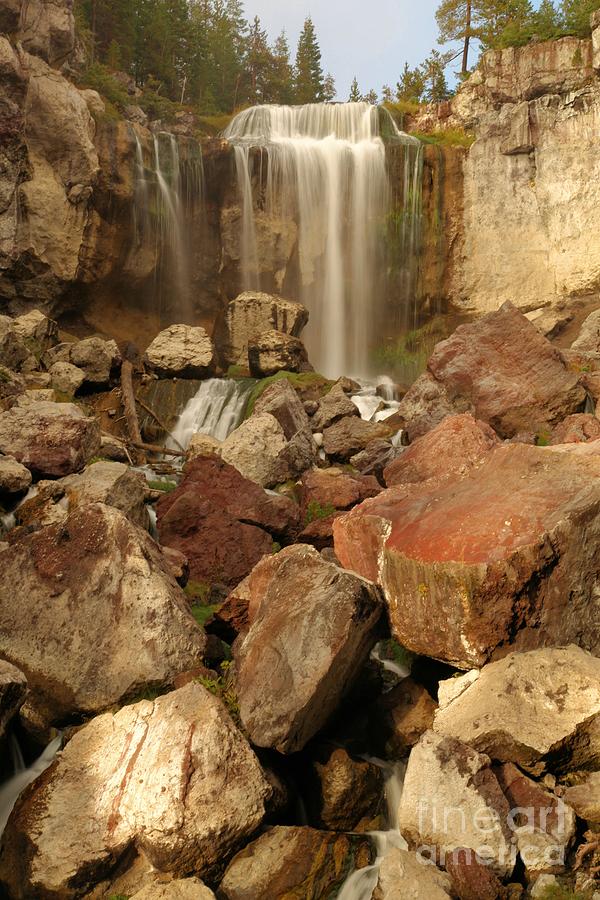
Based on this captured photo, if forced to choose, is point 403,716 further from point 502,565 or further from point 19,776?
point 19,776

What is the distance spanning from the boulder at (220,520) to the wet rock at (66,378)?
21.2ft

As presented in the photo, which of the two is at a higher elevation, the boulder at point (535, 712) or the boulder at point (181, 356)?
the boulder at point (181, 356)

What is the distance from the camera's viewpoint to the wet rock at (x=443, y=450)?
10.1 metres

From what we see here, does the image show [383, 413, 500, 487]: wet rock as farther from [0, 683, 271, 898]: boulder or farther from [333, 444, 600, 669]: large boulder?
[0, 683, 271, 898]: boulder

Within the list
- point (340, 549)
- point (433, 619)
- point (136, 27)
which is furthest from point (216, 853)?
point (136, 27)

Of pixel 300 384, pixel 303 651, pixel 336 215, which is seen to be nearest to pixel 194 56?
pixel 336 215

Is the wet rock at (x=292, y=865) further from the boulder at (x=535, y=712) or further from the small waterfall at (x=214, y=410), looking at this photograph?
the small waterfall at (x=214, y=410)

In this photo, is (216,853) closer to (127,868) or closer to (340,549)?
(127,868)

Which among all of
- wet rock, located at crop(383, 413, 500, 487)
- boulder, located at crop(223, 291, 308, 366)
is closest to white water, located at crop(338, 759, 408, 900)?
wet rock, located at crop(383, 413, 500, 487)

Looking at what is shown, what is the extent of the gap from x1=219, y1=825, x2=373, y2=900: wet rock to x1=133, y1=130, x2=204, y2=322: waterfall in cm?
2068

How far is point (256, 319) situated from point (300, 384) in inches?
157

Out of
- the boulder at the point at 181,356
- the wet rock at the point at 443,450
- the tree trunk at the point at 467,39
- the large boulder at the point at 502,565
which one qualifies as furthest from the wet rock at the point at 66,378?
the tree trunk at the point at 467,39

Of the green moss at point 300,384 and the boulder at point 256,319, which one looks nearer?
the green moss at point 300,384

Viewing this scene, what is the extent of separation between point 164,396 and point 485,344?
Result: 7.75 m
